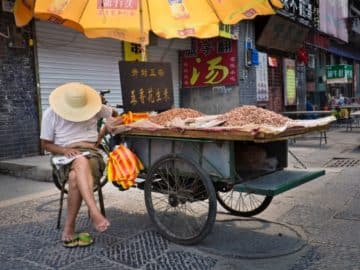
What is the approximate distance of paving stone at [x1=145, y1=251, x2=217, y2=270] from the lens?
3.67 meters

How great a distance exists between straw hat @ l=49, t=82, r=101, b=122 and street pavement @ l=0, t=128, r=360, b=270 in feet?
3.80

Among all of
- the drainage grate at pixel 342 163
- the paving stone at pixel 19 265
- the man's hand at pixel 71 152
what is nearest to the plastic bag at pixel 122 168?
the man's hand at pixel 71 152

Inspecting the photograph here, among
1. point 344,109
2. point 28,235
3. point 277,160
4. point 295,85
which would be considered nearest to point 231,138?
point 277,160

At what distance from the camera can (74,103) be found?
14.2ft

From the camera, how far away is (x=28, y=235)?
175 inches

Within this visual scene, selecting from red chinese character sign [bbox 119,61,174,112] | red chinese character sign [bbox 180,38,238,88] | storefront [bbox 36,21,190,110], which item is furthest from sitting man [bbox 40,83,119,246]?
red chinese character sign [bbox 180,38,238,88]

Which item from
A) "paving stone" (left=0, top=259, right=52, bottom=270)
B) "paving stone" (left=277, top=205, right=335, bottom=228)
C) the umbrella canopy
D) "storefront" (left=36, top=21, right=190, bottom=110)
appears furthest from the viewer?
"storefront" (left=36, top=21, right=190, bottom=110)

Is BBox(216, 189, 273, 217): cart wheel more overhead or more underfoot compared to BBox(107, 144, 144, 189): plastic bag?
more underfoot

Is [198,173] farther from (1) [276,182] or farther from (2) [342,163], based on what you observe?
(2) [342,163]

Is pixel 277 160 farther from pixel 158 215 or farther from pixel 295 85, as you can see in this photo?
pixel 295 85

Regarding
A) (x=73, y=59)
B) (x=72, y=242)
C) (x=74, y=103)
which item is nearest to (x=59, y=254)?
(x=72, y=242)

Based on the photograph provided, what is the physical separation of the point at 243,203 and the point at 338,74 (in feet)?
52.2

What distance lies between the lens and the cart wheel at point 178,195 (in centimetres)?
393

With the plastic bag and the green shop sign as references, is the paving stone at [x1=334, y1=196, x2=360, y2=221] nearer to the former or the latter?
the plastic bag
